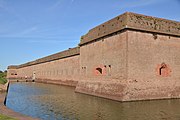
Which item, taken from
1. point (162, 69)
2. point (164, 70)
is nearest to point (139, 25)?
point (162, 69)

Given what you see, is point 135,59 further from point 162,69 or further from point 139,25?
point 162,69

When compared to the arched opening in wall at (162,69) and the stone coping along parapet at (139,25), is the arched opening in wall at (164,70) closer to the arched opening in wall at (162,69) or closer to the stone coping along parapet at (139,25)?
the arched opening in wall at (162,69)

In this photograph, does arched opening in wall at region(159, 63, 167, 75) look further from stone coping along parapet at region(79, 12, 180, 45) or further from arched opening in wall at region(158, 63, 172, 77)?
stone coping along parapet at region(79, 12, 180, 45)

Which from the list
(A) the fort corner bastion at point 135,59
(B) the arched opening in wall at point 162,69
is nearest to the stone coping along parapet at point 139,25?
(A) the fort corner bastion at point 135,59

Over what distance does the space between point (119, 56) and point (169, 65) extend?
145 inches

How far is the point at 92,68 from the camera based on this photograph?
1694 cm

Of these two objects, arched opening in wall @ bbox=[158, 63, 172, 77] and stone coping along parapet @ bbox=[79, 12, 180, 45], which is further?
arched opening in wall @ bbox=[158, 63, 172, 77]

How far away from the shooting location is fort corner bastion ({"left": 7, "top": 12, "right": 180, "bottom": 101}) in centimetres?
1238

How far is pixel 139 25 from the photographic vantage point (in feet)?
42.2

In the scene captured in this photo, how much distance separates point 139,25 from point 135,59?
2.14 metres

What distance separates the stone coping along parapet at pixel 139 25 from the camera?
12.7 meters

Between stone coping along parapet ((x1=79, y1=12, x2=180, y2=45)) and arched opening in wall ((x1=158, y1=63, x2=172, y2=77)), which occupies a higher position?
stone coping along parapet ((x1=79, y1=12, x2=180, y2=45))

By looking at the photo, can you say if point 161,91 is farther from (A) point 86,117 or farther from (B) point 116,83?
(A) point 86,117

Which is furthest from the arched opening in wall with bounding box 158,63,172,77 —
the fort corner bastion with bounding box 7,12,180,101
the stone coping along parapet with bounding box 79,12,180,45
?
the stone coping along parapet with bounding box 79,12,180,45
